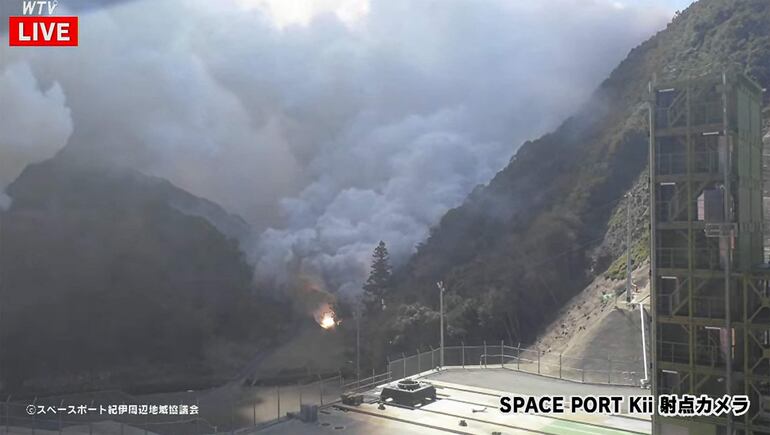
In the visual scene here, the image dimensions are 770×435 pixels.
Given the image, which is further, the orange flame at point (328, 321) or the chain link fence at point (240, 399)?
the orange flame at point (328, 321)

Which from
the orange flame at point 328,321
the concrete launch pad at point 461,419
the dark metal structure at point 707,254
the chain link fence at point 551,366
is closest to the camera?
the dark metal structure at point 707,254

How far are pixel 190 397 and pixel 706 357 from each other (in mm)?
42526

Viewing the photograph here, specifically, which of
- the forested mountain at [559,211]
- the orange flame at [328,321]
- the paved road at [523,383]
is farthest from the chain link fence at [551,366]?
the orange flame at [328,321]

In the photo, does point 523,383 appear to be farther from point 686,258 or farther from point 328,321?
point 328,321

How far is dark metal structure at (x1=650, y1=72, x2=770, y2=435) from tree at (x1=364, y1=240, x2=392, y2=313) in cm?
4889

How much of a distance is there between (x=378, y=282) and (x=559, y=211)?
19.8 m

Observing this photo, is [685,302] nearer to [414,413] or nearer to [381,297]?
[414,413]

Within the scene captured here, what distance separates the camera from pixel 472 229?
6862 centimetres

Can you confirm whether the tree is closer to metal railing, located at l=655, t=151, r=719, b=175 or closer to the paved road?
the paved road

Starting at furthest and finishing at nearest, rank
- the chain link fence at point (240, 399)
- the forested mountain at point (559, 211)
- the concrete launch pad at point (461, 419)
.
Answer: the forested mountain at point (559, 211) → the chain link fence at point (240, 399) → the concrete launch pad at point (461, 419)

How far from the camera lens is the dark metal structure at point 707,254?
45.3ft

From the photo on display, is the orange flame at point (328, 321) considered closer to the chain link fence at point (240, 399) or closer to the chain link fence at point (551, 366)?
the chain link fence at point (240, 399)

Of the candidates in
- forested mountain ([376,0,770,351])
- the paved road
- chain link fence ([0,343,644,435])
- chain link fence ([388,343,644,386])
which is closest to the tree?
forested mountain ([376,0,770,351])

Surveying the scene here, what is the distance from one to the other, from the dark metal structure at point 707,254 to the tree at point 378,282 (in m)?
48.9
